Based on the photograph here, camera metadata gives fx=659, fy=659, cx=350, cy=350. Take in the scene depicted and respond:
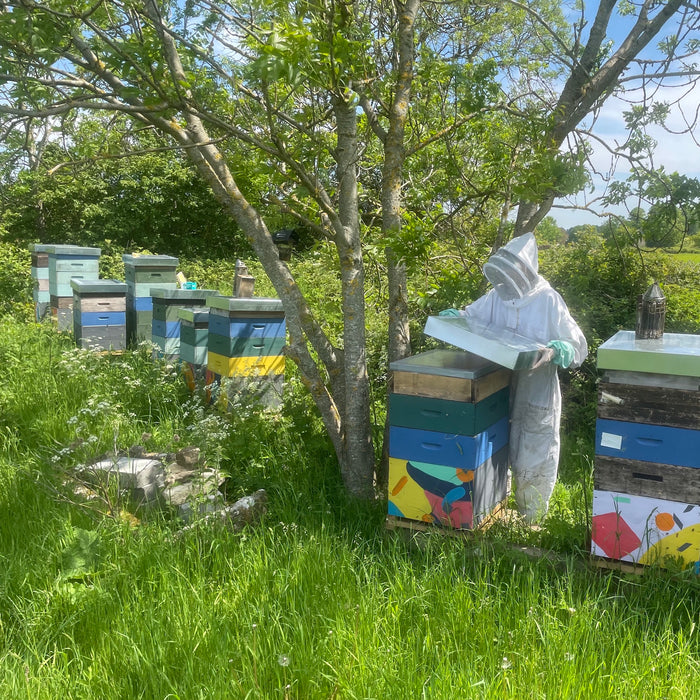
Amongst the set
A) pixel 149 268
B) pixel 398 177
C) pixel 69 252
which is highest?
pixel 398 177

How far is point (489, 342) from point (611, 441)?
684 millimetres

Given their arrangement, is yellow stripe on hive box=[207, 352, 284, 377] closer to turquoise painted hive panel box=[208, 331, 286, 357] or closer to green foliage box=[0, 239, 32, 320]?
turquoise painted hive panel box=[208, 331, 286, 357]

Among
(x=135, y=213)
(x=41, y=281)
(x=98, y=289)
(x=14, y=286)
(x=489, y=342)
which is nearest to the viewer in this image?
(x=489, y=342)

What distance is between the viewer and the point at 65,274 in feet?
28.5

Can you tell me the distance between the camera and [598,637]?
92.9 inches

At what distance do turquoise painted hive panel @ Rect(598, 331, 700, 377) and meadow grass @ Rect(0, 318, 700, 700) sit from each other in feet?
2.70

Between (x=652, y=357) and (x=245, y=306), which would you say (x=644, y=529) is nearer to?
(x=652, y=357)

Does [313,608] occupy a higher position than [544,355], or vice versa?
[544,355]

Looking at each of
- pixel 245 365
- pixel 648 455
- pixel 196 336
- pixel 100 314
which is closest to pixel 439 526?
pixel 648 455

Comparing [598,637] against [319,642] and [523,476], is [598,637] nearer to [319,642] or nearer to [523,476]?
[319,642]

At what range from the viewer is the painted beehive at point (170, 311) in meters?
6.28

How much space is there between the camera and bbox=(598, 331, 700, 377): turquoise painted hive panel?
8.39 feet

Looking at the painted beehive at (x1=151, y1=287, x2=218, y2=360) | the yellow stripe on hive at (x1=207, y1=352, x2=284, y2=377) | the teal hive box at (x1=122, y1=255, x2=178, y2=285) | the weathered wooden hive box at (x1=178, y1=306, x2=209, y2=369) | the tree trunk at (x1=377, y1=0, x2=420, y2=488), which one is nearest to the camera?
the tree trunk at (x1=377, y1=0, x2=420, y2=488)

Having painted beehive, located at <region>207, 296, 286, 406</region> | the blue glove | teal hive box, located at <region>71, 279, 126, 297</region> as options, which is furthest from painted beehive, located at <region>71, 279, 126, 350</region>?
the blue glove
